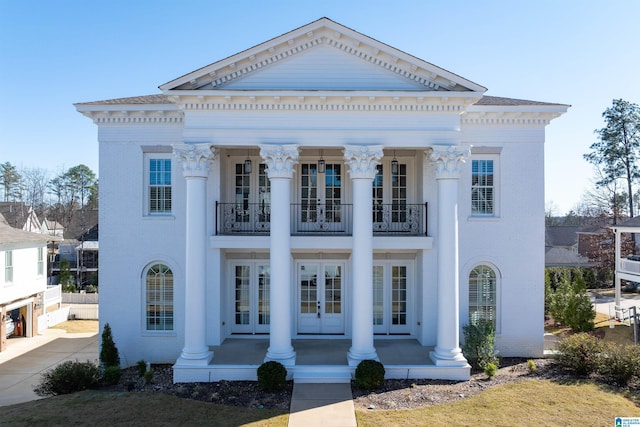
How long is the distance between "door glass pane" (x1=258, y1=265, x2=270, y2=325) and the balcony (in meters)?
1.49

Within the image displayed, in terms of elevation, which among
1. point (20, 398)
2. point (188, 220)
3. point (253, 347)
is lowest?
point (20, 398)

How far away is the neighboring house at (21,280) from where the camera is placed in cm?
1969

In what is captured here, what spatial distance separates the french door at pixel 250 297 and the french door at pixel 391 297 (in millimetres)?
3910

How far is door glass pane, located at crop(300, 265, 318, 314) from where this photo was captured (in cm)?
1466

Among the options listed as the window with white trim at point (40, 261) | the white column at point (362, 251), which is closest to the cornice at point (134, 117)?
the white column at point (362, 251)

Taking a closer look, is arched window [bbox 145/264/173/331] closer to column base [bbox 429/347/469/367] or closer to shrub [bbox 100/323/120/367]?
shrub [bbox 100/323/120/367]

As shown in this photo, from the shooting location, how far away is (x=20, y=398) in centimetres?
1187

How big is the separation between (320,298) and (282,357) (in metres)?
3.52

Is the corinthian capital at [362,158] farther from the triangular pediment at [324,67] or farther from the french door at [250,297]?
the french door at [250,297]

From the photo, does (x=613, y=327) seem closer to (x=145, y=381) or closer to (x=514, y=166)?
(x=514, y=166)

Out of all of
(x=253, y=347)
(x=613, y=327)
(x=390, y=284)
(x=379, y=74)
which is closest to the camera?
(x=379, y=74)

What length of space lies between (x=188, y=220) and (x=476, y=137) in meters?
9.56

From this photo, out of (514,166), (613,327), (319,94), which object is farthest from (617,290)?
(319,94)

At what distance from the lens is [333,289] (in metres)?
14.7
